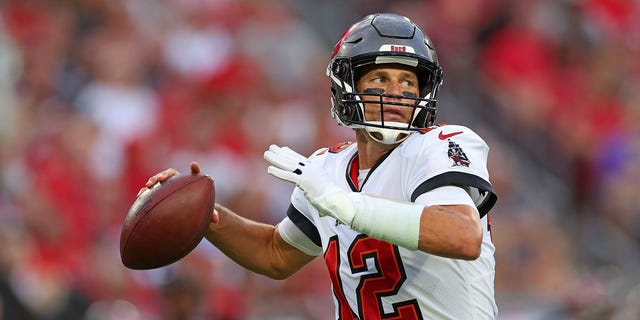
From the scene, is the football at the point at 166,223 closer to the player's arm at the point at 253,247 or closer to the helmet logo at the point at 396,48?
the player's arm at the point at 253,247

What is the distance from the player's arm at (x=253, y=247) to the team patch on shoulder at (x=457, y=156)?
114cm

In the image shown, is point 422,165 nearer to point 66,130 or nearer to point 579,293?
point 579,293

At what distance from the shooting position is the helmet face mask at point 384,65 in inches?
169

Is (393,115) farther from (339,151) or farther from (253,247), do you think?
(253,247)

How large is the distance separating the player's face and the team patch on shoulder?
303 millimetres

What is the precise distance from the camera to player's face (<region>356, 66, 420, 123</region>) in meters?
4.29

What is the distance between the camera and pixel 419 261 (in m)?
4.16

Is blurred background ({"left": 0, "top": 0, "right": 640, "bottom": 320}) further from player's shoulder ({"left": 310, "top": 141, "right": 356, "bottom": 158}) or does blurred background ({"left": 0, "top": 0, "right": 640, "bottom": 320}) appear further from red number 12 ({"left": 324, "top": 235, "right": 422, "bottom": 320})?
red number 12 ({"left": 324, "top": 235, "right": 422, "bottom": 320})

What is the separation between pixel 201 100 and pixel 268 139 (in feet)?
1.99

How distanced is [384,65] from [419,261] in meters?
0.76

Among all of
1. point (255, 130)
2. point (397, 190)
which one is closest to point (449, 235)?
point (397, 190)

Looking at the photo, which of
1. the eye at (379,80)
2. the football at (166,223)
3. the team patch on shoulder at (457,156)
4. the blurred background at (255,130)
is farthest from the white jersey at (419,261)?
the blurred background at (255,130)

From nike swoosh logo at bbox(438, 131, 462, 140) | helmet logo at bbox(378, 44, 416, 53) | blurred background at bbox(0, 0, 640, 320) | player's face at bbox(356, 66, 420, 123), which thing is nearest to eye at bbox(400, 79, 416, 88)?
player's face at bbox(356, 66, 420, 123)

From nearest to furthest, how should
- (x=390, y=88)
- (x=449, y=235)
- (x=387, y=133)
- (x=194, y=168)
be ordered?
(x=449, y=235), (x=387, y=133), (x=390, y=88), (x=194, y=168)
